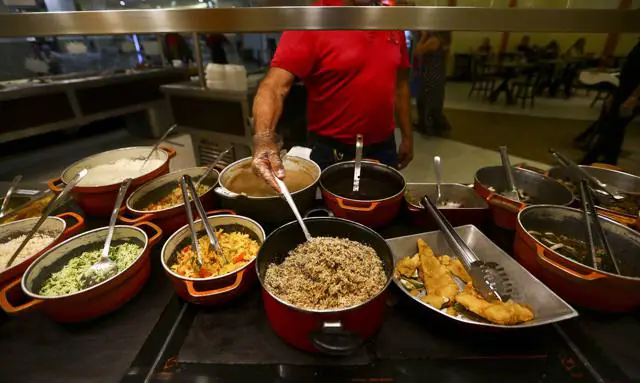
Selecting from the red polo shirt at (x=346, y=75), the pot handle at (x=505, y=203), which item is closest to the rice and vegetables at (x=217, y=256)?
the pot handle at (x=505, y=203)

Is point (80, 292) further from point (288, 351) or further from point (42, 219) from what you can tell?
point (288, 351)

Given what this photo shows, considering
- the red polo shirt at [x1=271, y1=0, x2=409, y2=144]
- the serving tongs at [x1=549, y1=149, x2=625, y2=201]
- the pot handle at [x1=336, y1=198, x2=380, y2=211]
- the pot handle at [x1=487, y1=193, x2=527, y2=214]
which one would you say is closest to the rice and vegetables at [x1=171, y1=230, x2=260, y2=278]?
the pot handle at [x1=336, y1=198, x2=380, y2=211]

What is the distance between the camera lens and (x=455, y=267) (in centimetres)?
102

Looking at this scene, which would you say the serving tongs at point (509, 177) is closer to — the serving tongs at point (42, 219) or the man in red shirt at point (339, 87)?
the man in red shirt at point (339, 87)

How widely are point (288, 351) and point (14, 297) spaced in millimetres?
757

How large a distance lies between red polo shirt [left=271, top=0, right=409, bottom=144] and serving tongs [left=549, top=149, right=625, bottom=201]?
3.14 feet

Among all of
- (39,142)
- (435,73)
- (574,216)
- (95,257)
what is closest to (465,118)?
(435,73)

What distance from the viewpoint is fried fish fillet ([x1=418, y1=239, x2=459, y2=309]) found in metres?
0.88

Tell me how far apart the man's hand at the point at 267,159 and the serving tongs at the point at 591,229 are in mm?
985

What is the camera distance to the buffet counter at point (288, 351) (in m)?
0.77

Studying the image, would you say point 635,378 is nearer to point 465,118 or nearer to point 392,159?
point 392,159

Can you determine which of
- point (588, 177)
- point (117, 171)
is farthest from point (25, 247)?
point (588, 177)

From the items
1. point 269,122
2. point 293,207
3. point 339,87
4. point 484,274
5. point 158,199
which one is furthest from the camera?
point 339,87

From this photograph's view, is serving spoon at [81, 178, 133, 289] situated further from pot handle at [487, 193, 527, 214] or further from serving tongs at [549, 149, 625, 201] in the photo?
serving tongs at [549, 149, 625, 201]
